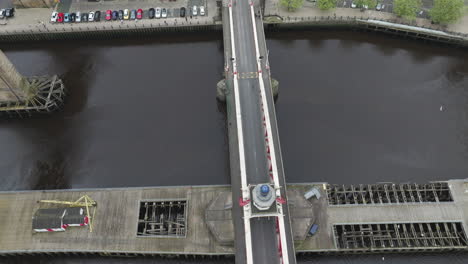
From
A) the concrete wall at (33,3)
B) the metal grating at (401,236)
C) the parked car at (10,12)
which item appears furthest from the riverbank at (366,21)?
Result: the parked car at (10,12)

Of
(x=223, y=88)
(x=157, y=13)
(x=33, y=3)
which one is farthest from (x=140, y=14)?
(x=223, y=88)

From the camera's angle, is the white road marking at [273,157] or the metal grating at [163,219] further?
the metal grating at [163,219]

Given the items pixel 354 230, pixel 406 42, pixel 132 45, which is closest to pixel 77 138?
pixel 132 45

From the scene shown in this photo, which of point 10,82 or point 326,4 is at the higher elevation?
point 326,4

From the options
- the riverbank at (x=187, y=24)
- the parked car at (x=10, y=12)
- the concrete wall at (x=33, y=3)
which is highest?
the concrete wall at (x=33, y=3)

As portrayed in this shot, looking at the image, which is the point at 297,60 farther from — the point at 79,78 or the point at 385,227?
the point at 79,78

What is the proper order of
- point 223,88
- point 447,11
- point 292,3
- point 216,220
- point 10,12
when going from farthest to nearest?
point 10,12 → point 292,3 → point 447,11 → point 223,88 → point 216,220

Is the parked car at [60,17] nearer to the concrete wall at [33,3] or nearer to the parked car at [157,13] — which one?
the concrete wall at [33,3]

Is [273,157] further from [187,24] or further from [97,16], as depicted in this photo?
[97,16]
